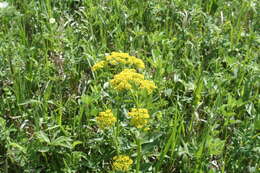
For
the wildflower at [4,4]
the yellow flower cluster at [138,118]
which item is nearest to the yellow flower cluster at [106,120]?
the yellow flower cluster at [138,118]

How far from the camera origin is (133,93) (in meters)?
2.39

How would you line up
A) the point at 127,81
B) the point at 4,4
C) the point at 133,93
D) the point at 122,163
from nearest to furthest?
1. the point at 122,163
2. the point at 127,81
3. the point at 133,93
4. the point at 4,4

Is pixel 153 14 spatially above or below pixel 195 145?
above

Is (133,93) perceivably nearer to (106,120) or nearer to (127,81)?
(127,81)

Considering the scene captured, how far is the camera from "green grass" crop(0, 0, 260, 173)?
237cm

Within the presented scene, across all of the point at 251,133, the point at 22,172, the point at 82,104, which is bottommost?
the point at 22,172

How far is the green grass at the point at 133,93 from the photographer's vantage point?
7.77 ft

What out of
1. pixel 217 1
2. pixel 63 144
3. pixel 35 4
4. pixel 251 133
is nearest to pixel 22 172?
pixel 63 144

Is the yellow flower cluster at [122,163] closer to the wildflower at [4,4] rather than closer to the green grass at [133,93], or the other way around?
the green grass at [133,93]

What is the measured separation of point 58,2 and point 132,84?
1.85 meters

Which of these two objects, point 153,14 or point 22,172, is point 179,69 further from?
point 22,172

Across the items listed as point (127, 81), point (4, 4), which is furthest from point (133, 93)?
point (4, 4)

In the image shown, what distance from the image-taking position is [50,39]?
3.20m

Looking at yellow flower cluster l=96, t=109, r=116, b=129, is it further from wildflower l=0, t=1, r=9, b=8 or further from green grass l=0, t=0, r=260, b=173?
wildflower l=0, t=1, r=9, b=8
